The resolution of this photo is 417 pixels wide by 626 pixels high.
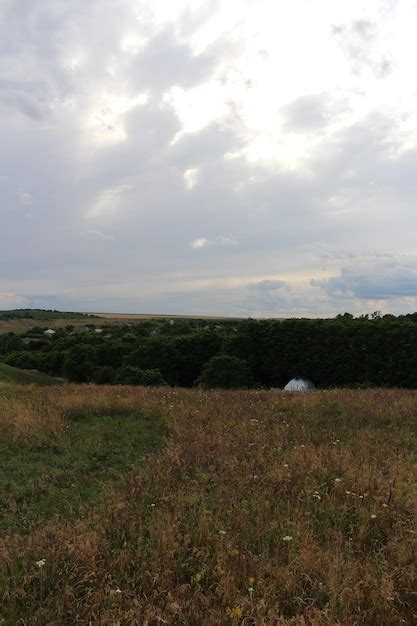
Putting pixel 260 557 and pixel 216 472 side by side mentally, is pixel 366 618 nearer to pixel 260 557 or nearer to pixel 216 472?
pixel 260 557

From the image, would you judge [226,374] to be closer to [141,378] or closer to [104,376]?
[141,378]

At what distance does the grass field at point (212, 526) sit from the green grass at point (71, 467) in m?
0.03

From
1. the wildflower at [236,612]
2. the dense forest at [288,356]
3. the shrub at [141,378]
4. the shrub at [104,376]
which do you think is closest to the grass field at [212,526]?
the wildflower at [236,612]

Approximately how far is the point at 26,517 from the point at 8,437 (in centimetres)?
404

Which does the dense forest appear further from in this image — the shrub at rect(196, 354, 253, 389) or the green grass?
the green grass

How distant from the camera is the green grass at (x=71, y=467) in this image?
220 inches

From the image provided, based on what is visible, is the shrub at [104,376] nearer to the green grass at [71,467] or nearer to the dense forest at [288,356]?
A: the dense forest at [288,356]

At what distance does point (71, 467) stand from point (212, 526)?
3.70 metres

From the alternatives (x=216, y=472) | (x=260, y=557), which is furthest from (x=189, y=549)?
(x=216, y=472)

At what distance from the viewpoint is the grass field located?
11.1ft

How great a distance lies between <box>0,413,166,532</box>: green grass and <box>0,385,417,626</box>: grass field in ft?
0.10

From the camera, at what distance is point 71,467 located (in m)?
7.47

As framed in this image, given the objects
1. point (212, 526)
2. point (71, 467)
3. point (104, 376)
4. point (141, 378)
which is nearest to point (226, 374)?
point (141, 378)

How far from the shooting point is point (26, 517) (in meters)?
5.36
